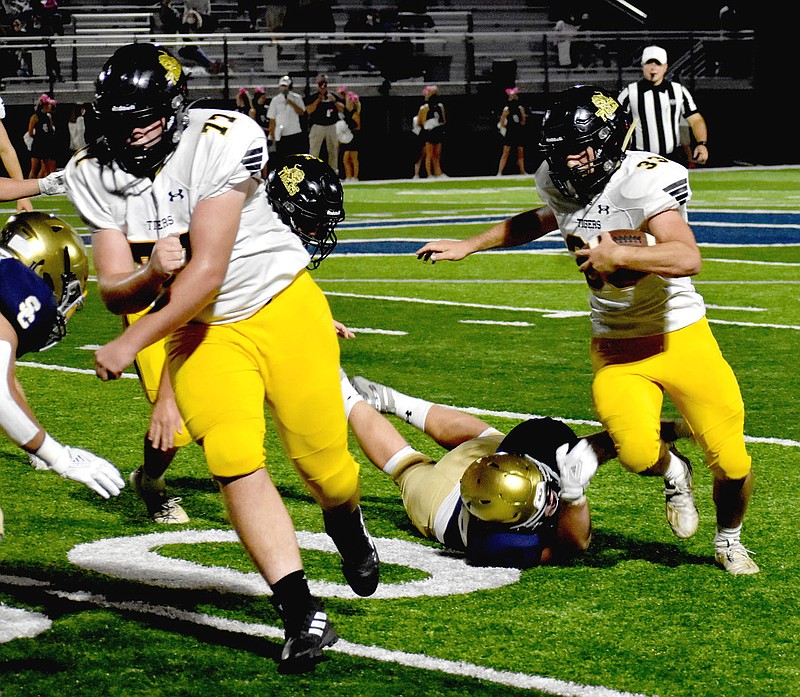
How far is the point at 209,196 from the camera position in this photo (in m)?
3.51

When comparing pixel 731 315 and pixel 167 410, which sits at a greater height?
pixel 167 410

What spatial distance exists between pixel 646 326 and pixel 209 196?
1612 mm

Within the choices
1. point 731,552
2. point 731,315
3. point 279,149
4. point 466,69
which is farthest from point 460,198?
point 731,552

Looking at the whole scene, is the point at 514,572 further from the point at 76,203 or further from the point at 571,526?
the point at 76,203

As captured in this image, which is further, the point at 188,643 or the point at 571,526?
the point at 571,526

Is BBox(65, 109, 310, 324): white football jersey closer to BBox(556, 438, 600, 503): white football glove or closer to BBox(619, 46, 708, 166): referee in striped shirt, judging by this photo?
BBox(556, 438, 600, 503): white football glove

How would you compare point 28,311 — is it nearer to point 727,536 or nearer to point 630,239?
point 630,239

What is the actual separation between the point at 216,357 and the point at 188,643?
2.54ft

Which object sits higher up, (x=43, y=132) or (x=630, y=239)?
(x=630, y=239)

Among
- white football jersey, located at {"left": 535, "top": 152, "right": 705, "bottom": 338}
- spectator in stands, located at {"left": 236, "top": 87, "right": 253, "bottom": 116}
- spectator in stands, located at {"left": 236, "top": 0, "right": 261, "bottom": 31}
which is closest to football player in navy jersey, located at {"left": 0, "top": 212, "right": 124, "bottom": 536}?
white football jersey, located at {"left": 535, "top": 152, "right": 705, "bottom": 338}

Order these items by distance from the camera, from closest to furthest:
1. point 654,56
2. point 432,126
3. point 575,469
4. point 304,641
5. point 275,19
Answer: point 304,641 → point 575,469 → point 654,56 → point 432,126 → point 275,19

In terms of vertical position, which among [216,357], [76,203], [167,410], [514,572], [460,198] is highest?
[76,203]

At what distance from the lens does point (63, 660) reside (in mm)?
3527

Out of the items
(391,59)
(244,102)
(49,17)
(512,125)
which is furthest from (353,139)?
(49,17)
